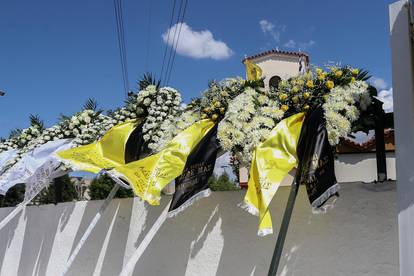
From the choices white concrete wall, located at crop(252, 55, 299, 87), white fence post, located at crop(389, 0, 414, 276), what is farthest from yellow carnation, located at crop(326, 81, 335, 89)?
white concrete wall, located at crop(252, 55, 299, 87)

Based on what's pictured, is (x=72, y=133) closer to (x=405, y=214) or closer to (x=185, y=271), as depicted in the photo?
(x=185, y=271)

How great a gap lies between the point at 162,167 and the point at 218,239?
3.33ft

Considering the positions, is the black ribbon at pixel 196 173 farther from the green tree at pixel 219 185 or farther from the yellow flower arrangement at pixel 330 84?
the yellow flower arrangement at pixel 330 84

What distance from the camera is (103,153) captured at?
5258 millimetres

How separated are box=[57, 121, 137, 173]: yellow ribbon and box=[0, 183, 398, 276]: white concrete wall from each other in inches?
26.3

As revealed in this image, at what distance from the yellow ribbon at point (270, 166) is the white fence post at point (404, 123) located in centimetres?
77

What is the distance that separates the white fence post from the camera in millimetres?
2920

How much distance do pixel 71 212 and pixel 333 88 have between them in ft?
13.8

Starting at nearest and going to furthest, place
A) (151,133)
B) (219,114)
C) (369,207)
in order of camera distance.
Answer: (369,207) < (219,114) < (151,133)

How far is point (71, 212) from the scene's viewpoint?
6.43 meters

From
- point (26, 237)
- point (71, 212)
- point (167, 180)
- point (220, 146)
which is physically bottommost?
point (26, 237)

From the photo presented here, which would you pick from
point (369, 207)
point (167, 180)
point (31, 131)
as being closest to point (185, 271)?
point (167, 180)

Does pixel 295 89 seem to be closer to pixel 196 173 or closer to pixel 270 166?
pixel 270 166

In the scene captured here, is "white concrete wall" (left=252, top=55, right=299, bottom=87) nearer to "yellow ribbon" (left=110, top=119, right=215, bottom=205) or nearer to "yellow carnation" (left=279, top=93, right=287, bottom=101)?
"yellow ribbon" (left=110, top=119, right=215, bottom=205)
